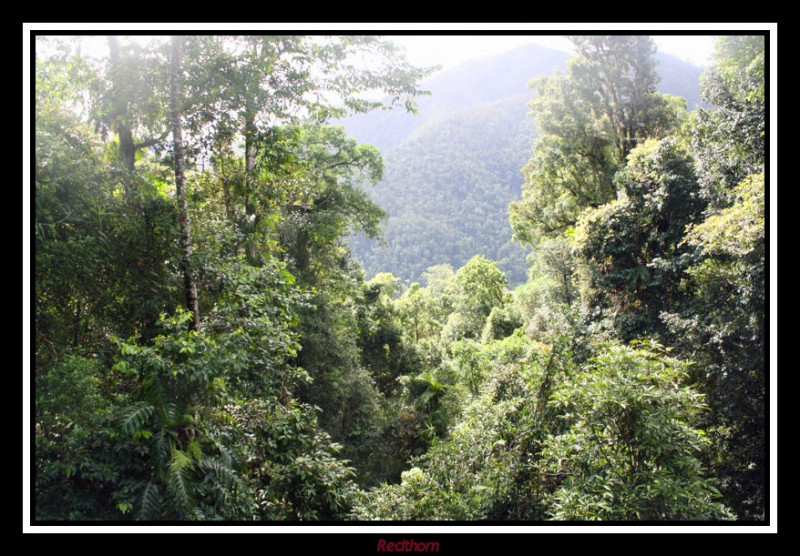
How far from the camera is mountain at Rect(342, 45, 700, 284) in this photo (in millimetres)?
14352

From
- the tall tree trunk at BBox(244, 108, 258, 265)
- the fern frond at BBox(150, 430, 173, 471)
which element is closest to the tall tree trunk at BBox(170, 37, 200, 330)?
the tall tree trunk at BBox(244, 108, 258, 265)

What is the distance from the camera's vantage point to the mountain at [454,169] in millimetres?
14352

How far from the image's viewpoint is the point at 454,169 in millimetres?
16578

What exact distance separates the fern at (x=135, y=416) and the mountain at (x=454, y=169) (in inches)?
399

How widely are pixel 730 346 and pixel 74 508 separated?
23.4 ft

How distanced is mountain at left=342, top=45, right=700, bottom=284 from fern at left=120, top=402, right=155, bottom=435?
10134mm

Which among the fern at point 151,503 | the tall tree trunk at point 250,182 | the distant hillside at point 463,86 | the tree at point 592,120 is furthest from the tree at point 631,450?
the tree at point 592,120

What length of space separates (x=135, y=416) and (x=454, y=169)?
14.5 meters

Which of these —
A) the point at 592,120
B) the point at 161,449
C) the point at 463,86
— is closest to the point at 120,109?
the point at 161,449

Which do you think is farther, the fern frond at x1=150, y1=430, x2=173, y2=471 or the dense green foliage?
the dense green foliage

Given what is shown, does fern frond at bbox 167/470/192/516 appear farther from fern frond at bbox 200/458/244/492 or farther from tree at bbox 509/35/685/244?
tree at bbox 509/35/685/244
